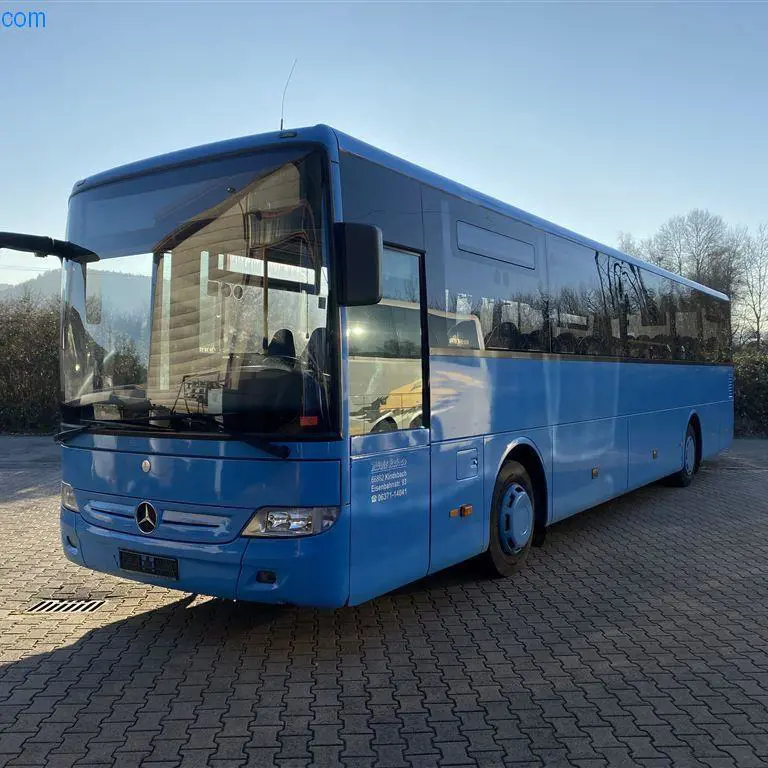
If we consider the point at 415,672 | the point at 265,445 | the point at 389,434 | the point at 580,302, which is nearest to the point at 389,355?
the point at 389,434

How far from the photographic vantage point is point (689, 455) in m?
12.1

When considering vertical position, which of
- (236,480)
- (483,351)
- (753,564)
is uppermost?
(483,351)

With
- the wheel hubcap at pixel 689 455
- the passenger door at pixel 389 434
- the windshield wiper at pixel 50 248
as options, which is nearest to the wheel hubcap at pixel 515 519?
the passenger door at pixel 389 434

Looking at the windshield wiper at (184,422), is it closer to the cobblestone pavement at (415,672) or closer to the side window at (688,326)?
the cobblestone pavement at (415,672)

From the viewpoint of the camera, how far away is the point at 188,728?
12.8ft

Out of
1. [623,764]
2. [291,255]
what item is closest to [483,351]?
[291,255]

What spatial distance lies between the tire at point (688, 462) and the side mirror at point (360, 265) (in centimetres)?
880

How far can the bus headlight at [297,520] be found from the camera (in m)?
4.40

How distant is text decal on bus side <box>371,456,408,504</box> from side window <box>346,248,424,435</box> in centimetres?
22

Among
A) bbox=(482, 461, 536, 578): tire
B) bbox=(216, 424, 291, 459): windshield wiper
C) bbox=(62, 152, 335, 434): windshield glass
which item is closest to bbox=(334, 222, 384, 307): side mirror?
bbox=(62, 152, 335, 434): windshield glass

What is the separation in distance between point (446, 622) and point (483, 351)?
2.11 meters

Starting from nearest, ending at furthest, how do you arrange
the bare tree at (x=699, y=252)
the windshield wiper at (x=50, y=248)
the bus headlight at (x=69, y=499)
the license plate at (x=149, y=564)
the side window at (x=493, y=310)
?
the license plate at (x=149, y=564)
the windshield wiper at (x=50, y=248)
the bus headlight at (x=69, y=499)
the side window at (x=493, y=310)
the bare tree at (x=699, y=252)

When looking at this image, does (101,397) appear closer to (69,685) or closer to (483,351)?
(69,685)

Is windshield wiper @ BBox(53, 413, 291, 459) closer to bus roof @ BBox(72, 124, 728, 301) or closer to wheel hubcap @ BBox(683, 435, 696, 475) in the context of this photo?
bus roof @ BBox(72, 124, 728, 301)
